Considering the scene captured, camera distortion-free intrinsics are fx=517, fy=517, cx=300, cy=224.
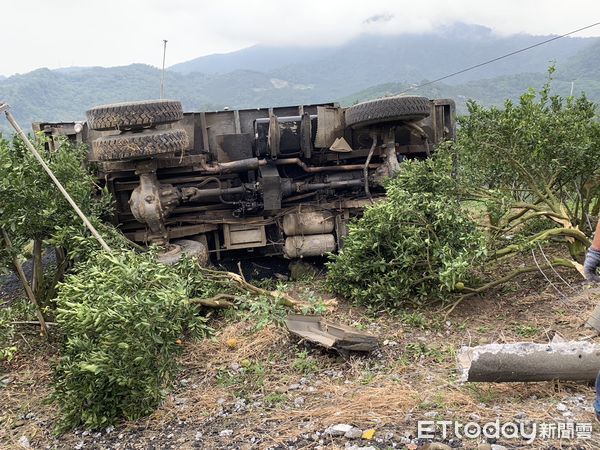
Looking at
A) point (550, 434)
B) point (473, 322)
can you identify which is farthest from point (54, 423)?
point (473, 322)

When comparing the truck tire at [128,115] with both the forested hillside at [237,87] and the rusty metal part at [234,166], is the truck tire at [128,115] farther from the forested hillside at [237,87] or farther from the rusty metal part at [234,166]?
the forested hillside at [237,87]

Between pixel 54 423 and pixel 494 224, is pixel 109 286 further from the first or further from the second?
pixel 494 224

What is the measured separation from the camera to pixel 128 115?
531 cm

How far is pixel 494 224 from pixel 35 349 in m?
4.81

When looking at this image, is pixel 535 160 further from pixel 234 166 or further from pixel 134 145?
pixel 134 145

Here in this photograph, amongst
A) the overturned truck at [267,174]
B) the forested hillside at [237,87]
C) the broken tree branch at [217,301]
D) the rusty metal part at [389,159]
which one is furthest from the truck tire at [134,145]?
the forested hillside at [237,87]

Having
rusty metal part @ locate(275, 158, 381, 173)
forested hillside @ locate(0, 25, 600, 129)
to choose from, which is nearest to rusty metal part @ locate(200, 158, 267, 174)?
rusty metal part @ locate(275, 158, 381, 173)

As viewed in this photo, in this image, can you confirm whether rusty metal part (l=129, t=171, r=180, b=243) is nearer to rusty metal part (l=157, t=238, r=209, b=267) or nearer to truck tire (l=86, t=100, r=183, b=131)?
rusty metal part (l=157, t=238, r=209, b=267)

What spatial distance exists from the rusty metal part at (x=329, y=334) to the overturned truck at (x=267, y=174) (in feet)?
6.64

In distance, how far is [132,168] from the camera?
19.7ft

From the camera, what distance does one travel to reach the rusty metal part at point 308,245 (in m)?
6.77

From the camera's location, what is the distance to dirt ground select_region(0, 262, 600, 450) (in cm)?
295

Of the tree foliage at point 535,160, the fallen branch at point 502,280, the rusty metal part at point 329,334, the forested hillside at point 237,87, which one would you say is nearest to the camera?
the rusty metal part at point 329,334

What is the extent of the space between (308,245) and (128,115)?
2.75m
